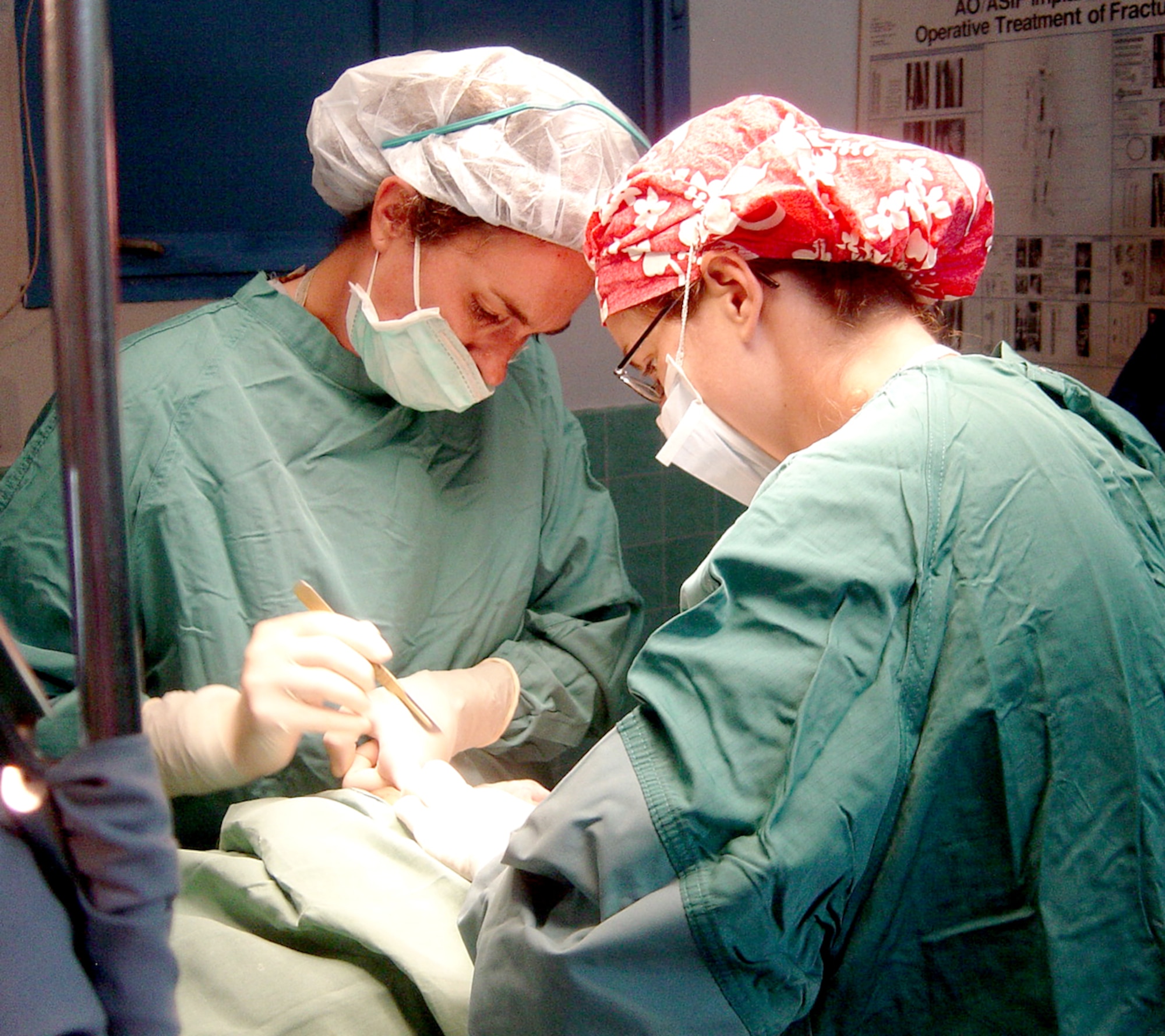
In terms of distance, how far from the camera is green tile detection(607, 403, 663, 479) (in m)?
3.12

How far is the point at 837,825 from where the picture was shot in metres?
0.97

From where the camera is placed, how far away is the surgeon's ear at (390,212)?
1.84 m

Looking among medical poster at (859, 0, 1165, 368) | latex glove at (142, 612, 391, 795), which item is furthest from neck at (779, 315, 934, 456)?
medical poster at (859, 0, 1165, 368)

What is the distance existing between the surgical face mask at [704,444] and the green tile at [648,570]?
1575mm

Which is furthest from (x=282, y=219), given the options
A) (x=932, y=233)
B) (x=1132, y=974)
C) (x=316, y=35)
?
(x=1132, y=974)

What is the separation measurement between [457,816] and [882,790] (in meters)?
0.73

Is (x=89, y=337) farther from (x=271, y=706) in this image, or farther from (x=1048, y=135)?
(x=1048, y=135)

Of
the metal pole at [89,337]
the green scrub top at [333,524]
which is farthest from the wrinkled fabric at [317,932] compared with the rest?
the metal pole at [89,337]

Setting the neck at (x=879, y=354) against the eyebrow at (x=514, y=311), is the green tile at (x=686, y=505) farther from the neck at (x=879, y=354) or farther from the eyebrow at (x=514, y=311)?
the neck at (x=879, y=354)

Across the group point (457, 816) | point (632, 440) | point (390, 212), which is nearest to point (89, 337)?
point (457, 816)

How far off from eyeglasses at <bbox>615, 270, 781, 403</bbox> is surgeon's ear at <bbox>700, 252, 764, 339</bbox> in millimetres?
17

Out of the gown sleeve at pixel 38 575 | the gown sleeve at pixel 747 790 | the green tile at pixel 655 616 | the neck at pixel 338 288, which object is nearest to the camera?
the gown sleeve at pixel 747 790

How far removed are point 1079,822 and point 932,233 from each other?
678mm

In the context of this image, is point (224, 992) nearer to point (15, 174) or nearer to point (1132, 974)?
point (1132, 974)
